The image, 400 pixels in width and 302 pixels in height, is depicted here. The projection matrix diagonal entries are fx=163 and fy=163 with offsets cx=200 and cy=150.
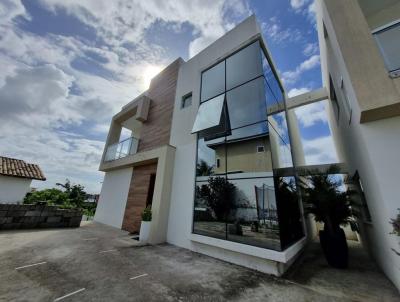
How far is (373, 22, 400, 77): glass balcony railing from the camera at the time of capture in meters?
3.99

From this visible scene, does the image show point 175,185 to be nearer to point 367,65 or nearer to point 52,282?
point 52,282

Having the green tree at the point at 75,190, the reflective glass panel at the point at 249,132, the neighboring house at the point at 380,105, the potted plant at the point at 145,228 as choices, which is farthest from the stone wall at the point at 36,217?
the green tree at the point at 75,190

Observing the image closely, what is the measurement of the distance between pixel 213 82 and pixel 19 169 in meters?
17.1

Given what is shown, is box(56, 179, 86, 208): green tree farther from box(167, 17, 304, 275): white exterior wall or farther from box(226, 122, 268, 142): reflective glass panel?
box(226, 122, 268, 142): reflective glass panel

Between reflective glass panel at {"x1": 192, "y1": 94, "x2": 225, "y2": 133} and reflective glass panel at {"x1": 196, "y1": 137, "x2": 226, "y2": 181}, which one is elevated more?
reflective glass panel at {"x1": 192, "y1": 94, "x2": 225, "y2": 133}

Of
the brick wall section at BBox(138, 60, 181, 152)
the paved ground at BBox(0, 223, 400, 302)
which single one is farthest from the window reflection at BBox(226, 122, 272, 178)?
the brick wall section at BBox(138, 60, 181, 152)

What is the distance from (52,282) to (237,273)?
4390 millimetres

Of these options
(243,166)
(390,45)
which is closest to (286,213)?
(243,166)

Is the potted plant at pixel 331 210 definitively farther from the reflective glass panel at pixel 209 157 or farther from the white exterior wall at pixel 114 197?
the white exterior wall at pixel 114 197

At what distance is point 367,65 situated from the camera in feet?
13.6

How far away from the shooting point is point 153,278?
395cm

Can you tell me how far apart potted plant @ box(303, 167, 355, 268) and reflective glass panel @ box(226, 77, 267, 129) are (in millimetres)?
Answer: 3644

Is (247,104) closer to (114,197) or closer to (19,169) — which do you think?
(114,197)

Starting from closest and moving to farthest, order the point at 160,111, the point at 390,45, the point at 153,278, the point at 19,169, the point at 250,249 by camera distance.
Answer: the point at 153,278 → the point at 390,45 → the point at 250,249 → the point at 160,111 → the point at 19,169
